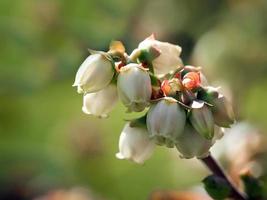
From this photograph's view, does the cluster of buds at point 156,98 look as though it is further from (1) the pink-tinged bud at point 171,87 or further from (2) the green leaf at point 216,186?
(2) the green leaf at point 216,186

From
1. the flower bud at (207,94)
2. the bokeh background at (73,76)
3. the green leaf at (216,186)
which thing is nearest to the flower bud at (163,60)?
the flower bud at (207,94)

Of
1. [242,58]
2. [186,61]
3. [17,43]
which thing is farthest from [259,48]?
[17,43]

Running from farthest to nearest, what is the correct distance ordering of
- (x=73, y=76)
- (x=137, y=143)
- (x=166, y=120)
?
(x=73, y=76) < (x=137, y=143) < (x=166, y=120)

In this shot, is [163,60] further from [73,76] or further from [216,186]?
[73,76]

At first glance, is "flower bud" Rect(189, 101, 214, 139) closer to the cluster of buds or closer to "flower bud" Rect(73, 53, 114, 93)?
the cluster of buds

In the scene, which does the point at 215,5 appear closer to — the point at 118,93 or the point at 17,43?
the point at 17,43

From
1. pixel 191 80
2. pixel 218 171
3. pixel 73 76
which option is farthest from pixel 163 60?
pixel 73 76
